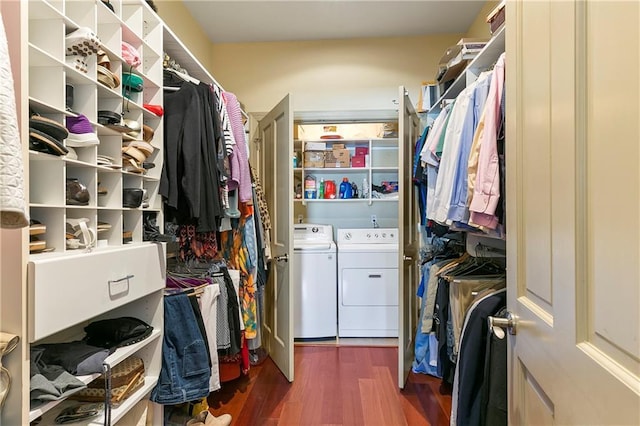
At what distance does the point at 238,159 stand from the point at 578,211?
167 centimetres

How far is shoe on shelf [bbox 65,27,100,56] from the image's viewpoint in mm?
1095

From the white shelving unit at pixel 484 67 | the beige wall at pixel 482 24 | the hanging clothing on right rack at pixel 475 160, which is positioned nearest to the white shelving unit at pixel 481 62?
the white shelving unit at pixel 484 67

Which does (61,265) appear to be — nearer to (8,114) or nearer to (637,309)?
(8,114)

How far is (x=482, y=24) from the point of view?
2.65m

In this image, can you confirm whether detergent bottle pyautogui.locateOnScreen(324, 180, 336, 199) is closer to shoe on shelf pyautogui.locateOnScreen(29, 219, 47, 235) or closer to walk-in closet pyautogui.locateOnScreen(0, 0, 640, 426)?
walk-in closet pyautogui.locateOnScreen(0, 0, 640, 426)

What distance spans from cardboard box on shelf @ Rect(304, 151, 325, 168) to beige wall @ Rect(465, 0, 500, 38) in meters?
1.68

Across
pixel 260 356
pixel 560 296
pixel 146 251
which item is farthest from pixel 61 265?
pixel 260 356

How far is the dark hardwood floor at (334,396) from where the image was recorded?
6.58ft

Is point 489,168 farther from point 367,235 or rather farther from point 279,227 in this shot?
point 367,235

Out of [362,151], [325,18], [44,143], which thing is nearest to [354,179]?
[362,151]

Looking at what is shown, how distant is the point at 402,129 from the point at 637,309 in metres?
1.92

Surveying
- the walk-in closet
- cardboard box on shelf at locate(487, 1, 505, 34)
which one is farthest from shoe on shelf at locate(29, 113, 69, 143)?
cardboard box on shelf at locate(487, 1, 505, 34)

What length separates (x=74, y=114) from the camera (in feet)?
3.63

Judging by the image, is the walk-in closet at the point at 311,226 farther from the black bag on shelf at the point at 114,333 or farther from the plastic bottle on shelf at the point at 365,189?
the plastic bottle on shelf at the point at 365,189
